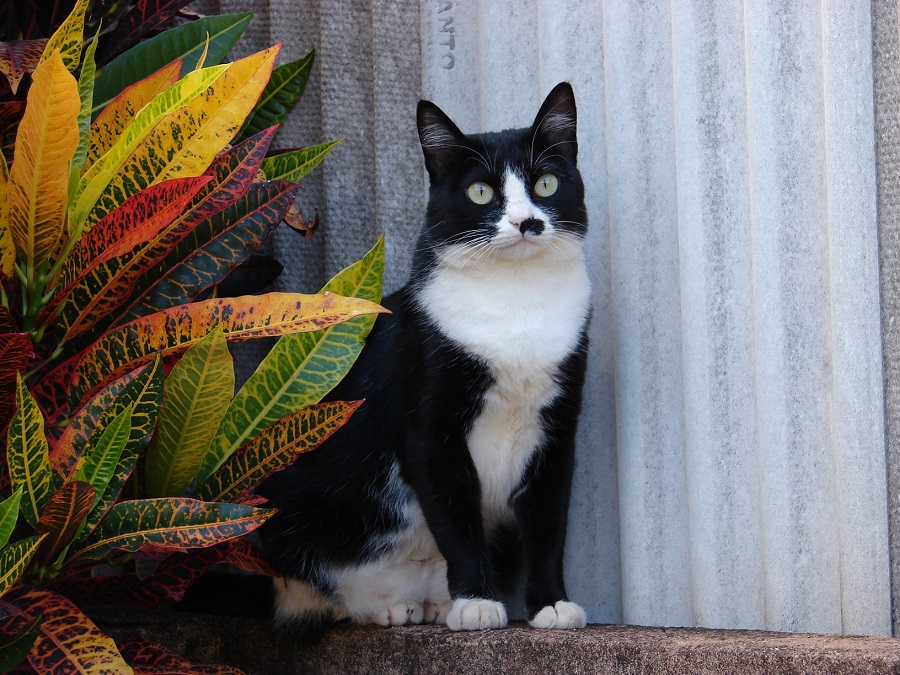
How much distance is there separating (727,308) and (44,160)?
1.01 meters

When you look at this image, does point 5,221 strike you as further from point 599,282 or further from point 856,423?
point 856,423

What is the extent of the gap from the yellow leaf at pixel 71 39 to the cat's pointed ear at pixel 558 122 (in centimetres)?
68

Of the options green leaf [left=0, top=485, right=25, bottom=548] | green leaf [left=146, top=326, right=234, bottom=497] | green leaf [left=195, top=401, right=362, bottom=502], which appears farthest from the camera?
green leaf [left=195, top=401, right=362, bottom=502]

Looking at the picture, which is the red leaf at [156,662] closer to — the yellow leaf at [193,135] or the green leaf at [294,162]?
the yellow leaf at [193,135]

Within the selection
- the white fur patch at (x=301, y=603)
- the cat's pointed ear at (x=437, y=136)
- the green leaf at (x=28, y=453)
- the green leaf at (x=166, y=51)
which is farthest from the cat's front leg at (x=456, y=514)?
the green leaf at (x=166, y=51)

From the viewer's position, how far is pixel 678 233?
5.01 feet

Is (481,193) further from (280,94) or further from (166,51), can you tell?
(166,51)

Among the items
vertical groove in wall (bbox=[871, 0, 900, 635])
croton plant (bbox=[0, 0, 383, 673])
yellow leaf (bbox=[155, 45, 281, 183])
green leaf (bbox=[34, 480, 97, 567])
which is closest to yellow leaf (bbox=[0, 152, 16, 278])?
croton plant (bbox=[0, 0, 383, 673])

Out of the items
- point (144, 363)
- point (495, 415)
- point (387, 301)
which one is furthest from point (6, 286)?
point (495, 415)

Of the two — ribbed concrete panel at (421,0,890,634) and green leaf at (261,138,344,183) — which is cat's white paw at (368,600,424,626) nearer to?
ribbed concrete panel at (421,0,890,634)

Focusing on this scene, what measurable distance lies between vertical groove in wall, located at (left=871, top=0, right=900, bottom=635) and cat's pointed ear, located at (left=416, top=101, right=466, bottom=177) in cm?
62

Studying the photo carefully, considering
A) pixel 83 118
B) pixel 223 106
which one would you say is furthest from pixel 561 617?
pixel 83 118

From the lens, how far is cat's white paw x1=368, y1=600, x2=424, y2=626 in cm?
150

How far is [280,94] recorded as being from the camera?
1.66 m
